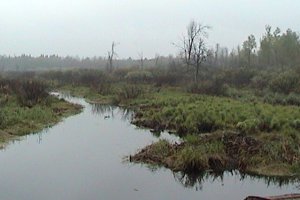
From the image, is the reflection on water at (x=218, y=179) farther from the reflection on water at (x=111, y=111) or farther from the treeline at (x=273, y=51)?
the treeline at (x=273, y=51)

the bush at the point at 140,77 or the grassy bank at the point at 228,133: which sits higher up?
the bush at the point at 140,77

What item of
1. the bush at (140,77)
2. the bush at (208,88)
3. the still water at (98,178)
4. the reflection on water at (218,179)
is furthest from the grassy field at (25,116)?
the bush at (140,77)

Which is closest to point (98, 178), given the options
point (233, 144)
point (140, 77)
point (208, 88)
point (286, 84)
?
point (233, 144)

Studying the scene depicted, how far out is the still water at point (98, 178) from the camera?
1213 centimetres

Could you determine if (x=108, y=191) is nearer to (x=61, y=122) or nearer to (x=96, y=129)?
(x=96, y=129)

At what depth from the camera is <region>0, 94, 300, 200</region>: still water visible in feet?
39.8

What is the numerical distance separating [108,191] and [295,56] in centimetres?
5393

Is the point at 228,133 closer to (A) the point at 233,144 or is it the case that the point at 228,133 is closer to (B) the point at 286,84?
(A) the point at 233,144

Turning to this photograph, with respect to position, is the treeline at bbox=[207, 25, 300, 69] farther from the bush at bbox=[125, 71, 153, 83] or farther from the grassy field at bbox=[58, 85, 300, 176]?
the grassy field at bbox=[58, 85, 300, 176]

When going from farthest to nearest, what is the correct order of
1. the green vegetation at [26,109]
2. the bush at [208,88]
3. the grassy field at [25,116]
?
the bush at [208,88] < the green vegetation at [26,109] < the grassy field at [25,116]

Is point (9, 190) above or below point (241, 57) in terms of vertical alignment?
below

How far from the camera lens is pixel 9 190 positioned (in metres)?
12.3

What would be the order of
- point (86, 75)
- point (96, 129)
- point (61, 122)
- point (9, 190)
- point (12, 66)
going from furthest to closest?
point (12, 66), point (86, 75), point (61, 122), point (96, 129), point (9, 190)

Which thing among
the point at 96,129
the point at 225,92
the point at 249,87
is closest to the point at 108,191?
the point at 96,129
